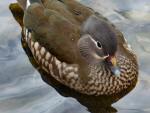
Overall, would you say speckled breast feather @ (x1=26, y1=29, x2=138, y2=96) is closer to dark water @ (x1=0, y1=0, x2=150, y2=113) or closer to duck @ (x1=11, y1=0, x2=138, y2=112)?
duck @ (x1=11, y1=0, x2=138, y2=112)

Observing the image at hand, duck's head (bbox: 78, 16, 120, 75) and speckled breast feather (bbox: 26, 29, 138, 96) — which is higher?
duck's head (bbox: 78, 16, 120, 75)

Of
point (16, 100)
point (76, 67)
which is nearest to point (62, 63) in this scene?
point (76, 67)

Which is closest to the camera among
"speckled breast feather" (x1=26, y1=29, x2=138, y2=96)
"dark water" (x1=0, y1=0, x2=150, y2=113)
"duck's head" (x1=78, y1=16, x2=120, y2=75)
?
"duck's head" (x1=78, y1=16, x2=120, y2=75)

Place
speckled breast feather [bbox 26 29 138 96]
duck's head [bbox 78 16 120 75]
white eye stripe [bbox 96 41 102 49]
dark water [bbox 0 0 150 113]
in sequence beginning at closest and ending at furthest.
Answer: duck's head [bbox 78 16 120 75] < white eye stripe [bbox 96 41 102 49] < dark water [bbox 0 0 150 113] < speckled breast feather [bbox 26 29 138 96]

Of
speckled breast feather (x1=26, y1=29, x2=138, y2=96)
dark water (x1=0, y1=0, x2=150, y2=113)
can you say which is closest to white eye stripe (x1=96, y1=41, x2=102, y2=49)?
speckled breast feather (x1=26, y1=29, x2=138, y2=96)

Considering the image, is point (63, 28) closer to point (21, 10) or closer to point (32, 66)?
point (32, 66)

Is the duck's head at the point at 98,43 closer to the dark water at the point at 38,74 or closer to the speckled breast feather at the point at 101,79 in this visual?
the speckled breast feather at the point at 101,79

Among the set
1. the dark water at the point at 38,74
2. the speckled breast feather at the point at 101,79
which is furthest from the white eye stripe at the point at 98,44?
the dark water at the point at 38,74

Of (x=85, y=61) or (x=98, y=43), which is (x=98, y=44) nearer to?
(x=98, y=43)
